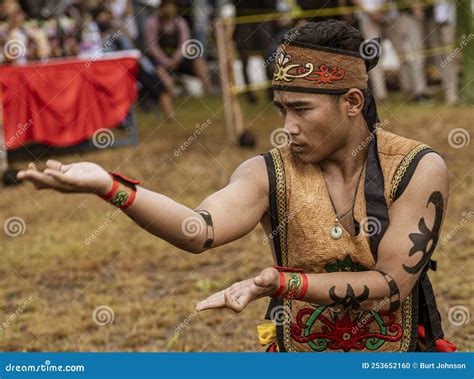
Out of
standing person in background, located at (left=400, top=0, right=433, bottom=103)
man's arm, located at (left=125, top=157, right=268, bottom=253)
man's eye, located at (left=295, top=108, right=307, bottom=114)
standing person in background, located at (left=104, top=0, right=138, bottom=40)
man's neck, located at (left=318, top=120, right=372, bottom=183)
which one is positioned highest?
standing person in background, located at (left=104, top=0, right=138, bottom=40)

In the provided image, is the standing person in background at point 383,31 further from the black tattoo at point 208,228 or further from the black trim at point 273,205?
the black tattoo at point 208,228

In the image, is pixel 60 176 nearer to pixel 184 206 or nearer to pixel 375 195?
pixel 184 206

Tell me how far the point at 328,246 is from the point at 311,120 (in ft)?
1.31

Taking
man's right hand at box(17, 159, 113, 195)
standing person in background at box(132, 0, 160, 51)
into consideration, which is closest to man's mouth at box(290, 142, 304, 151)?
man's right hand at box(17, 159, 113, 195)

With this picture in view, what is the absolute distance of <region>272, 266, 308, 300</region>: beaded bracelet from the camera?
2.63 m

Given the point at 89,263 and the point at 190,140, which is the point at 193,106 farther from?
the point at 89,263

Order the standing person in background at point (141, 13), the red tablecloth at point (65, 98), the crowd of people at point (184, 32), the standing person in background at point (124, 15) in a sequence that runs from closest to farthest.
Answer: the red tablecloth at point (65, 98) → the crowd of people at point (184, 32) → the standing person in background at point (124, 15) → the standing person in background at point (141, 13)

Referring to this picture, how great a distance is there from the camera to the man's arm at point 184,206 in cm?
226

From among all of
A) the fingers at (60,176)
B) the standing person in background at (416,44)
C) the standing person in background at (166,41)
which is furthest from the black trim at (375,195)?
the standing person in background at (416,44)

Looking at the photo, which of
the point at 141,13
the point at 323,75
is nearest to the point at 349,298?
the point at 323,75

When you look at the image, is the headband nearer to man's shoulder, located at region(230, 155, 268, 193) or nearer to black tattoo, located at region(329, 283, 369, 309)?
man's shoulder, located at region(230, 155, 268, 193)

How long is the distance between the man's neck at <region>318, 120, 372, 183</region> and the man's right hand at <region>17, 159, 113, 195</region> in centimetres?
90

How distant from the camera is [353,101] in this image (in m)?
2.96

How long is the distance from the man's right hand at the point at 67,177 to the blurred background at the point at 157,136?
111 centimetres
